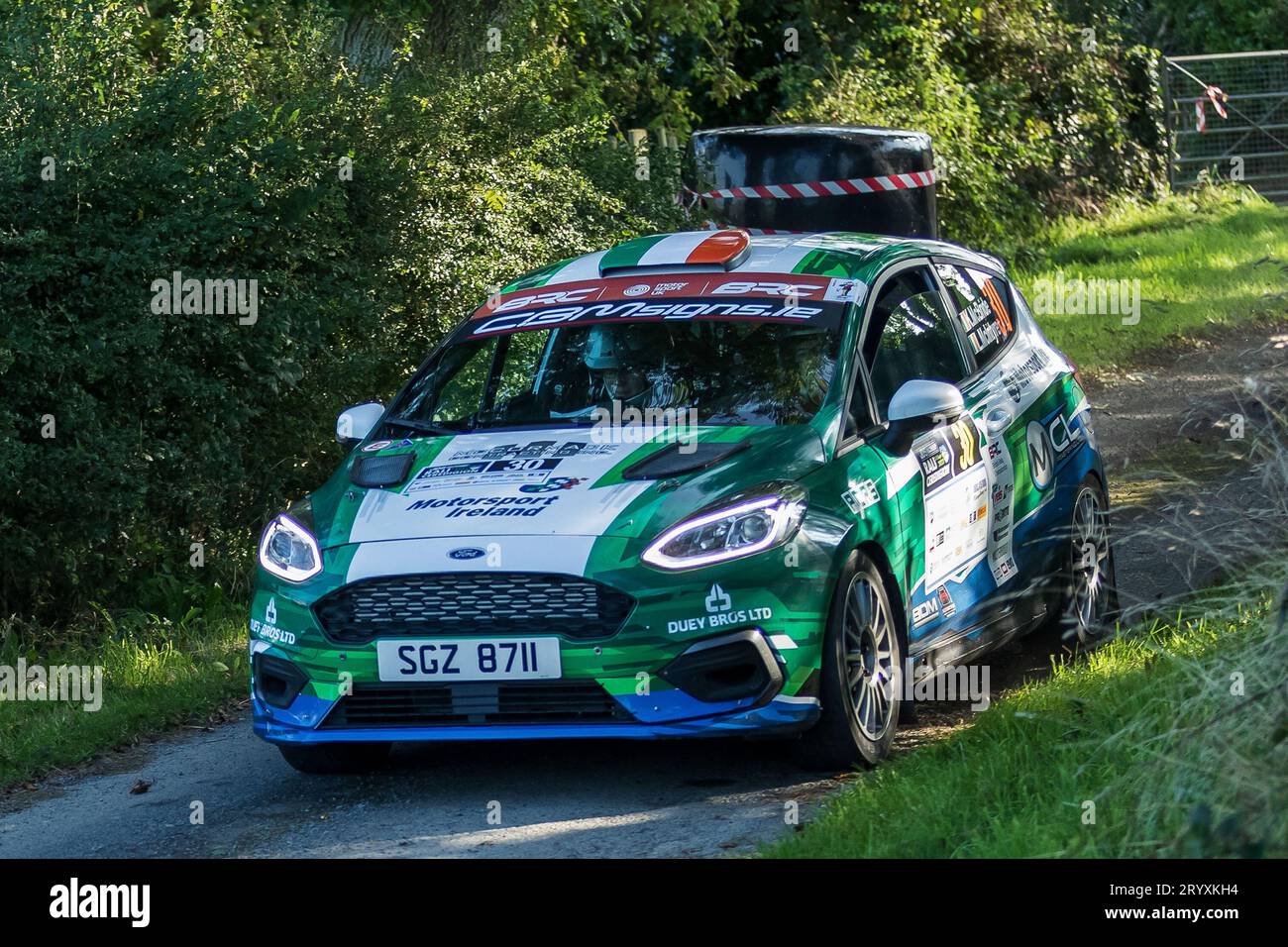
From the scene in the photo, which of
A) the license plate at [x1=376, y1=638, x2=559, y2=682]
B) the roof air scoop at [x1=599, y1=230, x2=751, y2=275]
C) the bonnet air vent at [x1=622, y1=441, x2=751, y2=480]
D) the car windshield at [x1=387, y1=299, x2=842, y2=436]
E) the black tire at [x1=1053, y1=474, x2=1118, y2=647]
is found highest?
the roof air scoop at [x1=599, y1=230, x2=751, y2=275]

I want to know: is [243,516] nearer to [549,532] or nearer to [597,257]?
[597,257]

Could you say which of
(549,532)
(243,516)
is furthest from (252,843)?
(243,516)

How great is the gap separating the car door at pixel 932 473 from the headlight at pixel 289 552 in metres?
2.02

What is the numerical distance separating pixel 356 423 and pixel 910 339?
7.22 feet

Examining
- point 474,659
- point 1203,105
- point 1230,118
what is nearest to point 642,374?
point 474,659

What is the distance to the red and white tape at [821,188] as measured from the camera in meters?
14.4

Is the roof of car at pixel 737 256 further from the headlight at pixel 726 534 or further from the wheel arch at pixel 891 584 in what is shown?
the headlight at pixel 726 534

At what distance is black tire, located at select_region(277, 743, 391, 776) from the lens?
6609 mm

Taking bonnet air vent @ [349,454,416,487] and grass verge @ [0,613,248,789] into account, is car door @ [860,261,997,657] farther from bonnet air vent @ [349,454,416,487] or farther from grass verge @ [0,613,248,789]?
grass verge @ [0,613,248,789]

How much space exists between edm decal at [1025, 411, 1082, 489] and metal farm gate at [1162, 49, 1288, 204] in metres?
18.4

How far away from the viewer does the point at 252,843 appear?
5949 millimetres

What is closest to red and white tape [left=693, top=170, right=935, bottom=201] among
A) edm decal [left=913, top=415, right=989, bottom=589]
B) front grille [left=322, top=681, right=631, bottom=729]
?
edm decal [left=913, top=415, right=989, bottom=589]
